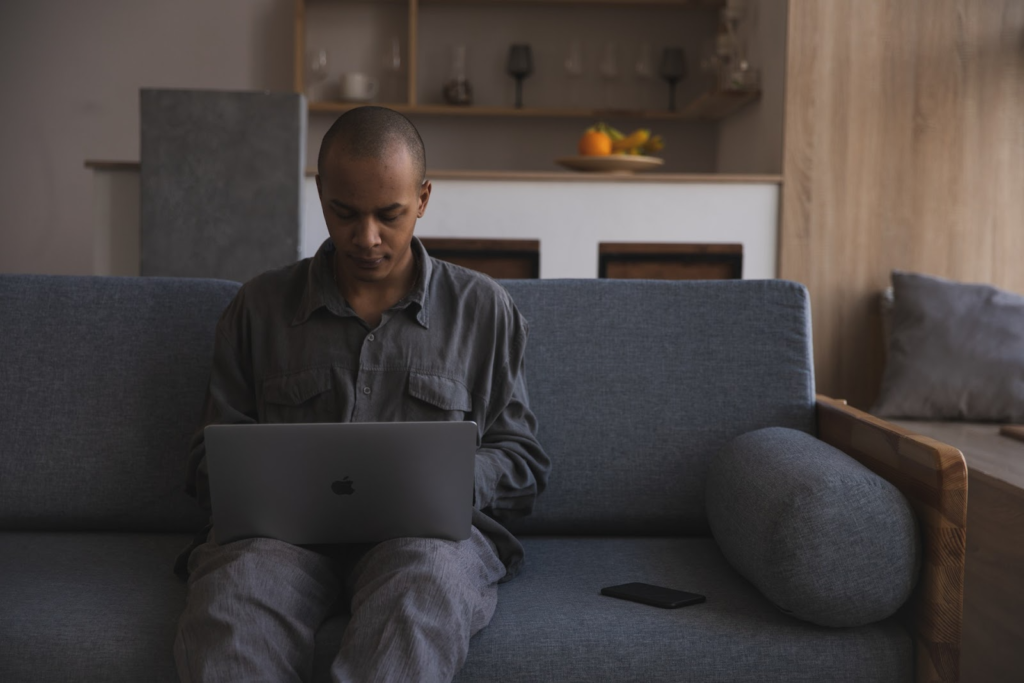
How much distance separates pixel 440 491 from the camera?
1322 millimetres

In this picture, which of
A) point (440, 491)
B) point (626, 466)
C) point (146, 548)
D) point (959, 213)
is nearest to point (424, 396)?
point (440, 491)

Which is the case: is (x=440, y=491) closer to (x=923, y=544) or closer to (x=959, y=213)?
(x=923, y=544)

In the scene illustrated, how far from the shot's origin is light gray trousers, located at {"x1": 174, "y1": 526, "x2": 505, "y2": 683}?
1168 mm

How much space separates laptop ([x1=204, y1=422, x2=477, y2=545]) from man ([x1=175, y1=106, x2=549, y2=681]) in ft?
0.10

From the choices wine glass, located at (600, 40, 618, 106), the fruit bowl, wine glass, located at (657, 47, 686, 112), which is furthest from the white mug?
the fruit bowl

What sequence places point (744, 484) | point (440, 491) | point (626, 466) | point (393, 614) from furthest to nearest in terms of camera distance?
point (626, 466)
point (744, 484)
point (440, 491)
point (393, 614)

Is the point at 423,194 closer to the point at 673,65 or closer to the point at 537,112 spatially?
the point at 537,112

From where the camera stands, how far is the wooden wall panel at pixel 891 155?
3537 mm

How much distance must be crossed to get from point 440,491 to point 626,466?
51cm

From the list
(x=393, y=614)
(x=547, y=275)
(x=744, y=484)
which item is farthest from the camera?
(x=547, y=275)

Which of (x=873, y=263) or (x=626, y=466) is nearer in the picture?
(x=626, y=466)

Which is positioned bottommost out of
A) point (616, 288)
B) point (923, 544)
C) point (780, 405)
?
point (923, 544)

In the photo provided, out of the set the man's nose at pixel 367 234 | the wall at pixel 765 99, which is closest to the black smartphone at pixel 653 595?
the man's nose at pixel 367 234

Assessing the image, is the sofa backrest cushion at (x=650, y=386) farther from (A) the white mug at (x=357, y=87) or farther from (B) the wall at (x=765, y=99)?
(A) the white mug at (x=357, y=87)
